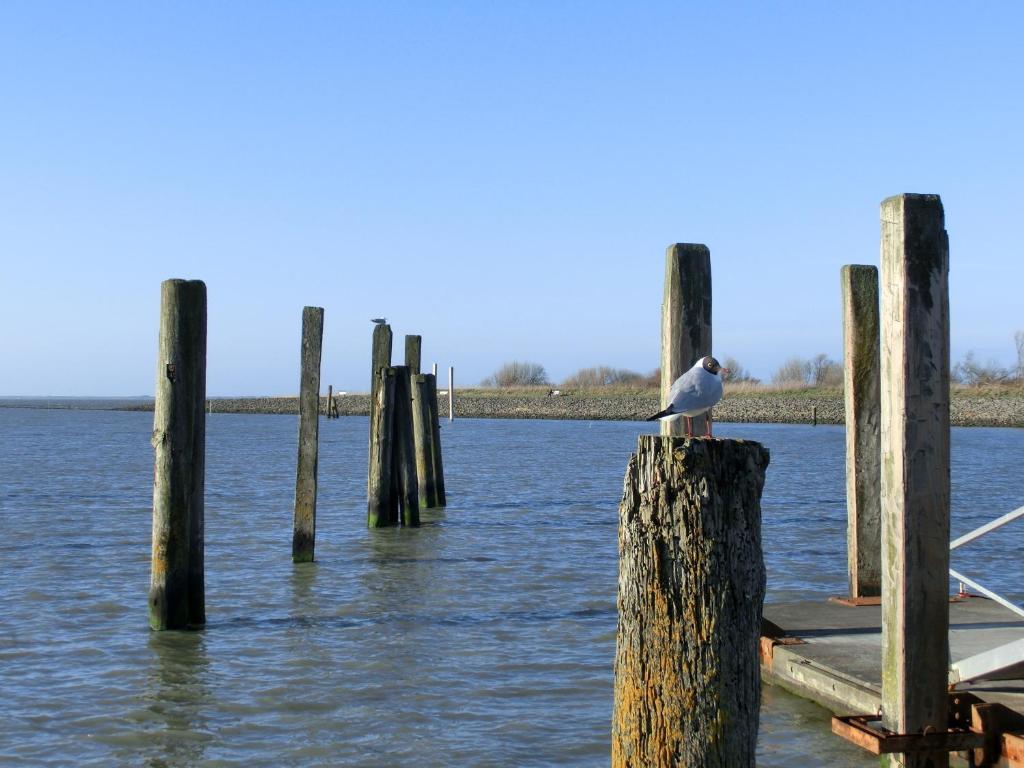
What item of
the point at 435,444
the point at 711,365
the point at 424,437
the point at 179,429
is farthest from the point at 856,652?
the point at 435,444

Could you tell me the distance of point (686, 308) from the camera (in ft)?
20.6

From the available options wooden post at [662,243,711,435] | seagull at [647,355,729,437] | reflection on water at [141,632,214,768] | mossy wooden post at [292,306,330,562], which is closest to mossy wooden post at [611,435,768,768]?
seagull at [647,355,729,437]

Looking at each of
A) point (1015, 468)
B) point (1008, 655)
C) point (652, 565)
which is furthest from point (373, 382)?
point (1015, 468)

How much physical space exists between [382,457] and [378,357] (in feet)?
4.73

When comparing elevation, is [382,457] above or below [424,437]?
below

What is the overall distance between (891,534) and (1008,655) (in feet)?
3.54

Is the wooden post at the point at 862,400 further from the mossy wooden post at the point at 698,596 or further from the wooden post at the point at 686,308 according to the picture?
the mossy wooden post at the point at 698,596

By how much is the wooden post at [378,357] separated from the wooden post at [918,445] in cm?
1085

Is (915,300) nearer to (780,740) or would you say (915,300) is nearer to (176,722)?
(780,740)

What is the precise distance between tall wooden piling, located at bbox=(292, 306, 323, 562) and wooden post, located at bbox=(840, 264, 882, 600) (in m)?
6.14

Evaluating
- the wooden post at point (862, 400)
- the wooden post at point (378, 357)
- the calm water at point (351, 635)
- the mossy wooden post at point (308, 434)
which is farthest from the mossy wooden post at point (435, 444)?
the wooden post at point (862, 400)

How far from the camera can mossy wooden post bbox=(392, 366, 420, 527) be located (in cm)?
1573

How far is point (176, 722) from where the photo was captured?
7.18m

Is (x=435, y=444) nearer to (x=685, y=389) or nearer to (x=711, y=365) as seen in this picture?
(x=711, y=365)
